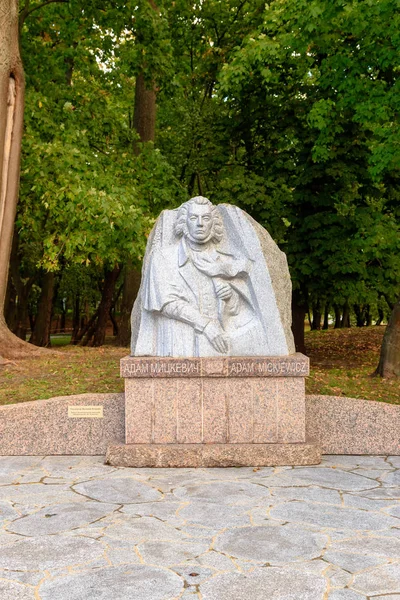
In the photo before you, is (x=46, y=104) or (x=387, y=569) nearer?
(x=387, y=569)

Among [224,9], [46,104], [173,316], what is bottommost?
[173,316]

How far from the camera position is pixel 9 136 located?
10.7 meters

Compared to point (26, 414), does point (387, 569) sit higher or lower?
lower

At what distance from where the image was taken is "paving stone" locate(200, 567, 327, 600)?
347 centimetres

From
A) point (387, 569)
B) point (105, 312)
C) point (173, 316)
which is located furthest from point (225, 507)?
point (105, 312)

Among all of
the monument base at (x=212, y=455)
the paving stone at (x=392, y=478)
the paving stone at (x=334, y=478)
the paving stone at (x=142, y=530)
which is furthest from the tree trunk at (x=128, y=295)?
the paving stone at (x=142, y=530)

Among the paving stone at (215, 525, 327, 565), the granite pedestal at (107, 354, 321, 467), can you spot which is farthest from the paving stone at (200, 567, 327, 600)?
the granite pedestal at (107, 354, 321, 467)

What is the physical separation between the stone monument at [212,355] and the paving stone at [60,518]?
4.49 ft

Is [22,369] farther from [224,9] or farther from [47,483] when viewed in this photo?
[224,9]

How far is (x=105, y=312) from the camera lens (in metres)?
21.6

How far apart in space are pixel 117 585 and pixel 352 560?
4.74ft

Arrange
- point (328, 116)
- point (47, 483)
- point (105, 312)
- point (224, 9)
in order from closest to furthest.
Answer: point (47, 483) < point (328, 116) < point (224, 9) < point (105, 312)

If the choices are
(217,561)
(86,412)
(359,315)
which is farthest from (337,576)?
(359,315)

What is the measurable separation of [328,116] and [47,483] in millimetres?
8131
